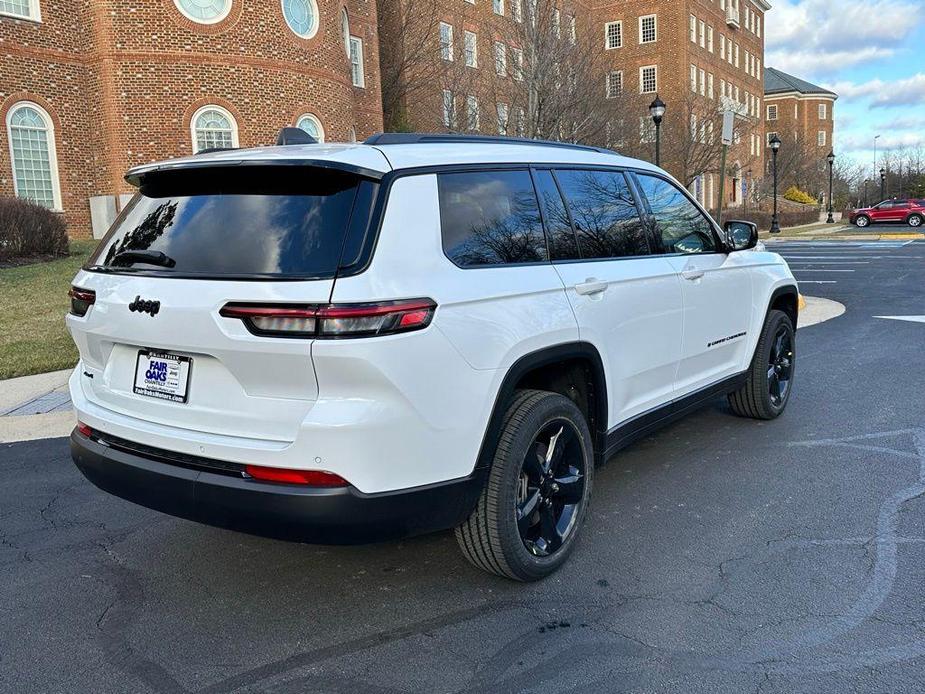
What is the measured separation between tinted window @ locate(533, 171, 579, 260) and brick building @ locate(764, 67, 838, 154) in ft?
304

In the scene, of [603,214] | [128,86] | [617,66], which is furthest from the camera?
[617,66]

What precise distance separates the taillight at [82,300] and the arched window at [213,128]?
19505mm

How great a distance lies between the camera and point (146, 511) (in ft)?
14.7

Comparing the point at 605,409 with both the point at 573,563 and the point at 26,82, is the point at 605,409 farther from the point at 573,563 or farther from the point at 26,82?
the point at 26,82

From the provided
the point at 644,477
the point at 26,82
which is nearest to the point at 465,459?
the point at 644,477

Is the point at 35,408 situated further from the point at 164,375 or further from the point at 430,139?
the point at 430,139

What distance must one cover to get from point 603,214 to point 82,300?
2.54 meters

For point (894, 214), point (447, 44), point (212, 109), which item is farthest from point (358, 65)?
point (894, 214)

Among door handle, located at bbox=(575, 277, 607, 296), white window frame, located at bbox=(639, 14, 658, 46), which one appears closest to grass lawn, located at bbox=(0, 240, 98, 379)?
door handle, located at bbox=(575, 277, 607, 296)

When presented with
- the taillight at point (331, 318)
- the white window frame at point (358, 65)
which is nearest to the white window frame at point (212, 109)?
the white window frame at point (358, 65)

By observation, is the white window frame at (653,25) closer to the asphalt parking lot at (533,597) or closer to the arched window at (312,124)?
the arched window at (312,124)

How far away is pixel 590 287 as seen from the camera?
369 centimetres

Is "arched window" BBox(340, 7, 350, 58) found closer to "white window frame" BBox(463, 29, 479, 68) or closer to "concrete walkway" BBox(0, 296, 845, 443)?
"white window frame" BBox(463, 29, 479, 68)

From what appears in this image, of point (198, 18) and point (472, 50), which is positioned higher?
point (472, 50)
